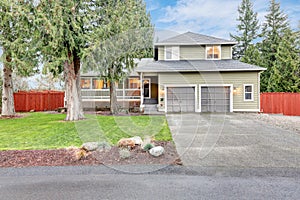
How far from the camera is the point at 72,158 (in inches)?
202

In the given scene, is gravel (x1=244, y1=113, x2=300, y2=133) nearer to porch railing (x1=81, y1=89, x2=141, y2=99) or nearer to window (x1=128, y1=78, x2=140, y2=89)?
porch railing (x1=81, y1=89, x2=141, y2=99)

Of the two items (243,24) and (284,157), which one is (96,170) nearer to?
(284,157)

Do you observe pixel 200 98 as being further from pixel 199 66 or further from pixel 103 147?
pixel 103 147

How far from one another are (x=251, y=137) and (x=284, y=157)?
233cm

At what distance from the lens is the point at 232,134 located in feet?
26.5

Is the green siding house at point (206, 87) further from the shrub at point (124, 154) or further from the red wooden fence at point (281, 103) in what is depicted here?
the shrub at point (124, 154)

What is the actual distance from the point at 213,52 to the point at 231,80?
3.21 meters

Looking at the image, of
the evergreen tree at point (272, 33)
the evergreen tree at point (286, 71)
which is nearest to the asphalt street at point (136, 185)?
the evergreen tree at point (286, 71)

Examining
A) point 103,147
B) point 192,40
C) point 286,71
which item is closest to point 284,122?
point 192,40

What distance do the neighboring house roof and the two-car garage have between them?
4.28 feet

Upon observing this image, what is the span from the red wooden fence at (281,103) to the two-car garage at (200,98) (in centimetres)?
365

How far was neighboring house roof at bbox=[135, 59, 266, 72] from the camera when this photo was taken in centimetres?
1484

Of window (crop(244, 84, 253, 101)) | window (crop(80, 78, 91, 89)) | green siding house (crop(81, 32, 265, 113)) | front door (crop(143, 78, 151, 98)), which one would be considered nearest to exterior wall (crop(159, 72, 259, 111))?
green siding house (crop(81, 32, 265, 113))

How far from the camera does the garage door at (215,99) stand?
15.3 meters
